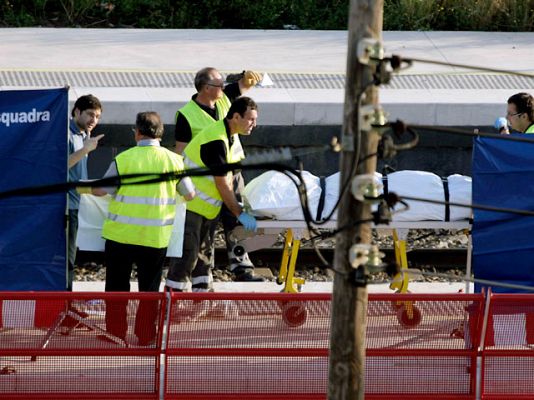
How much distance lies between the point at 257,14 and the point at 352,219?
14335 millimetres

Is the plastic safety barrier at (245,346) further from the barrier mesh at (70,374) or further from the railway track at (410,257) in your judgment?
the railway track at (410,257)

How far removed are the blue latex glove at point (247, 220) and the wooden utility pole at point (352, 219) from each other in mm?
3379

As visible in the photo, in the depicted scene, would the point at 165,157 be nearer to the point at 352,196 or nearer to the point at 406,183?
the point at 406,183

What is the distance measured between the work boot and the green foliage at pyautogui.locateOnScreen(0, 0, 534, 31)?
9221 mm

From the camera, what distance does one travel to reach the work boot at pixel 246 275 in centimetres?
1228

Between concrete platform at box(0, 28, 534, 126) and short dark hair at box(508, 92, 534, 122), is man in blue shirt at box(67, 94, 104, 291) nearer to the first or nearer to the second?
short dark hair at box(508, 92, 534, 122)

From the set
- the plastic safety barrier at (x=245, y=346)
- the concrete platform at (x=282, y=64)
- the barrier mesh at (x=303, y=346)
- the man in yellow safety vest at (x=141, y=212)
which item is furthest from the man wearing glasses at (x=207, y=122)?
the concrete platform at (x=282, y=64)

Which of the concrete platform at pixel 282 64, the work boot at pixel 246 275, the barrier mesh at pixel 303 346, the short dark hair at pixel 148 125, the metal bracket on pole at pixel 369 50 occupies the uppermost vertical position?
the concrete platform at pixel 282 64

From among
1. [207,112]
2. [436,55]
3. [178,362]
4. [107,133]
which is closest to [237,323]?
[178,362]

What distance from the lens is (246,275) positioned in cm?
1248

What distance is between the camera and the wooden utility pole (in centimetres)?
727

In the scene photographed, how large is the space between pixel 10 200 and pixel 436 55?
9.99 meters

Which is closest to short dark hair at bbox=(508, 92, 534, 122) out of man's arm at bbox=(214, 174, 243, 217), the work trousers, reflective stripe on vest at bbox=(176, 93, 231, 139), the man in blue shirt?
man's arm at bbox=(214, 174, 243, 217)

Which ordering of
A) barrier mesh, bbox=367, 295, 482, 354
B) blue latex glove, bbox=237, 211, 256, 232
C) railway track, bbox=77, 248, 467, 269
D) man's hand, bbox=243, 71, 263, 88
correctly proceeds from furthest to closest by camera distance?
railway track, bbox=77, 248, 467, 269, man's hand, bbox=243, 71, 263, 88, blue latex glove, bbox=237, 211, 256, 232, barrier mesh, bbox=367, 295, 482, 354
